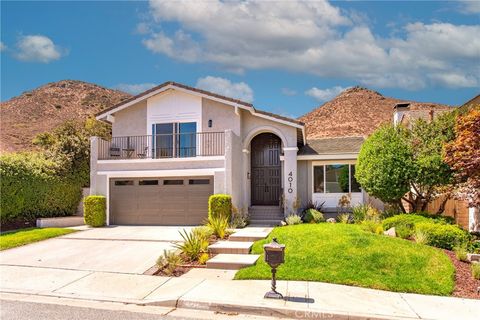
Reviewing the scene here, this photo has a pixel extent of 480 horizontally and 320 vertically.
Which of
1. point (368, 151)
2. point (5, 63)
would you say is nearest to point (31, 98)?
point (5, 63)

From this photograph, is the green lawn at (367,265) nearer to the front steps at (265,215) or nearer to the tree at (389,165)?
the tree at (389,165)

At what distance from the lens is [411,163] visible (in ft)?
47.0

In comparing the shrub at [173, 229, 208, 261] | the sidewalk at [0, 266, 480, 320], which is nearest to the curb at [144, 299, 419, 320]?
the sidewalk at [0, 266, 480, 320]

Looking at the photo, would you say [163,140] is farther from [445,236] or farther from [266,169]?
[445,236]

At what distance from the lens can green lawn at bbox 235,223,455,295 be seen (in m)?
8.79

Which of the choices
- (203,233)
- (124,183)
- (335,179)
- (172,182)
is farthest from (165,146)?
(335,179)

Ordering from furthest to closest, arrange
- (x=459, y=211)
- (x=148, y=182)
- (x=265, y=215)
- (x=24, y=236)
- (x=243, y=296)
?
(x=265, y=215), (x=148, y=182), (x=459, y=211), (x=24, y=236), (x=243, y=296)

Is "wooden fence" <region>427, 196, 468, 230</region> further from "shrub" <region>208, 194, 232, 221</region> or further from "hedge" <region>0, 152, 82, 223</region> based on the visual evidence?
"hedge" <region>0, 152, 82, 223</region>

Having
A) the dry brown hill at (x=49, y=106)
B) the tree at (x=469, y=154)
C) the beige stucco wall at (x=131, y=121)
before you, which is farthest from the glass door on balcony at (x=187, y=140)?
the dry brown hill at (x=49, y=106)

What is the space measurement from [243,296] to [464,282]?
16.9 feet

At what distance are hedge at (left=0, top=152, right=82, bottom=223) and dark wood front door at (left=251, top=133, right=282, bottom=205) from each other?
8972 millimetres

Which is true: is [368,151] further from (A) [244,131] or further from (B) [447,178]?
(A) [244,131]

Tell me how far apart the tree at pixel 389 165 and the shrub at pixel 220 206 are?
17.9 feet

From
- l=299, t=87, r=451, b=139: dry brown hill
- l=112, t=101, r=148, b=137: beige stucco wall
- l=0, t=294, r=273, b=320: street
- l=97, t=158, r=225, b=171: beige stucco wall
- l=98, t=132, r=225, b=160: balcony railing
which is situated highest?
l=299, t=87, r=451, b=139: dry brown hill
